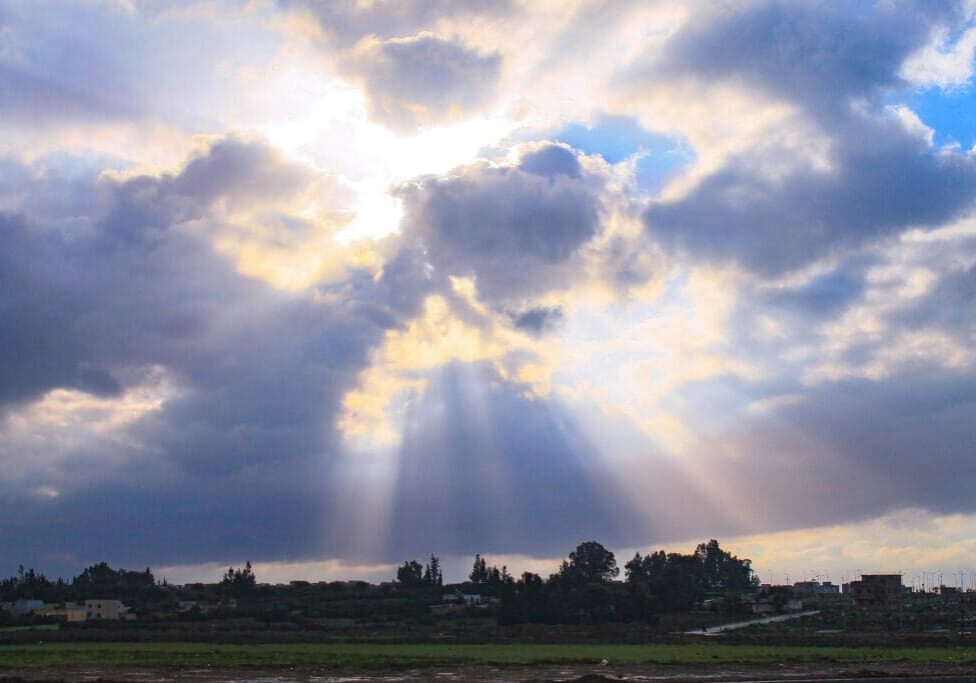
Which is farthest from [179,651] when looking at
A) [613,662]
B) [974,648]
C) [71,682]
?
[974,648]

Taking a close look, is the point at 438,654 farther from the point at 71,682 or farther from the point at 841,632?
the point at 841,632

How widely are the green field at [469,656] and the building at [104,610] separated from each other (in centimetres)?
8506

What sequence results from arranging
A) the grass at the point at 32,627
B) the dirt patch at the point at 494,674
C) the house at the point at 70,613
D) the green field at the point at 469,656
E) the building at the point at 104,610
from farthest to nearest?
the building at the point at 104,610, the house at the point at 70,613, the grass at the point at 32,627, the green field at the point at 469,656, the dirt patch at the point at 494,674

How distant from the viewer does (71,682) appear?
6156cm

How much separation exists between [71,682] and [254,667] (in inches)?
673

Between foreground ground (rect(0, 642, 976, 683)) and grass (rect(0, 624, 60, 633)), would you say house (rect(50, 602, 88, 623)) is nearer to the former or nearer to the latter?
grass (rect(0, 624, 60, 633))

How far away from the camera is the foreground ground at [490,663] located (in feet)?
224

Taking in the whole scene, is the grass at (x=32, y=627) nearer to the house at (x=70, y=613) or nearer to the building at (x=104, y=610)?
the house at (x=70, y=613)

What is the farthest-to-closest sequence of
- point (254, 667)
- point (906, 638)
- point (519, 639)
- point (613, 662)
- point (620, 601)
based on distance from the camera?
point (620, 601) → point (519, 639) → point (906, 638) → point (613, 662) → point (254, 667)

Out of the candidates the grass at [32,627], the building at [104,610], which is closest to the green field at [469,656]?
the grass at [32,627]

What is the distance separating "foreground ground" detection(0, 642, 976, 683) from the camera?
68.3 meters

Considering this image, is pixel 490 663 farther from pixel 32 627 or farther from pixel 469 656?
pixel 32 627

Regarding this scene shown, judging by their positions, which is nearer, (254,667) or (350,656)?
(254,667)

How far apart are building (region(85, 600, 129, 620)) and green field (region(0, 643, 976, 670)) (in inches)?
3349
